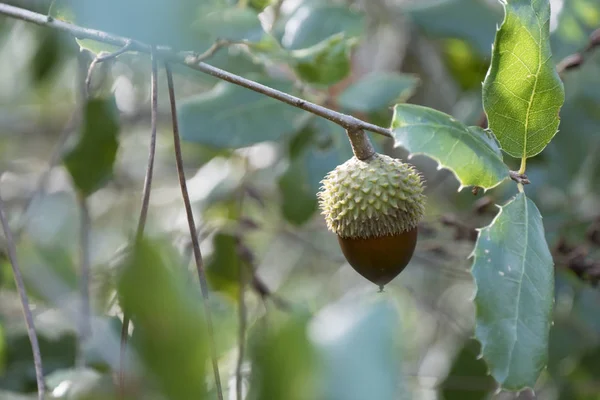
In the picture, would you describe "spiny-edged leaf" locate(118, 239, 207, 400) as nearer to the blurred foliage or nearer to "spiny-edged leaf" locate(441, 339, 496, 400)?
the blurred foliage

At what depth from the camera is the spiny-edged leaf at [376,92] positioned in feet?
5.79

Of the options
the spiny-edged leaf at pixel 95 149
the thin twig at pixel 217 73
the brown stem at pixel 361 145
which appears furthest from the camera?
the spiny-edged leaf at pixel 95 149

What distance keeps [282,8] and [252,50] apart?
788mm

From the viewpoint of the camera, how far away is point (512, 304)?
955 millimetres

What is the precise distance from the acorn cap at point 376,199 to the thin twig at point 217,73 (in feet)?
0.59

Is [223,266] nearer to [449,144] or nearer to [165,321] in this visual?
[449,144]

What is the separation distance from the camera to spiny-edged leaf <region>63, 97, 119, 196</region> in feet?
5.40

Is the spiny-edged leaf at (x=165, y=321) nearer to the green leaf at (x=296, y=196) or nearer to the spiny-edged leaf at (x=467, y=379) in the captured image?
the green leaf at (x=296, y=196)

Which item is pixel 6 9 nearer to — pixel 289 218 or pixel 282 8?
pixel 289 218

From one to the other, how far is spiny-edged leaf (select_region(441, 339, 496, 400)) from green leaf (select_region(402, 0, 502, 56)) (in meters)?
0.93

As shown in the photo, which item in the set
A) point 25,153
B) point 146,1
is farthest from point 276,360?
point 25,153

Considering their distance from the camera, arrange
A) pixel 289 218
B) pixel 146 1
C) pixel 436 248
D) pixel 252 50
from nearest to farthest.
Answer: pixel 146 1 < pixel 252 50 < pixel 436 248 < pixel 289 218

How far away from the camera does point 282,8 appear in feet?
7.36

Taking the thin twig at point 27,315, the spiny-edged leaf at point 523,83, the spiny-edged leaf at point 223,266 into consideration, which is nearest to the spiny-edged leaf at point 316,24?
the spiny-edged leaf at point 223,266
